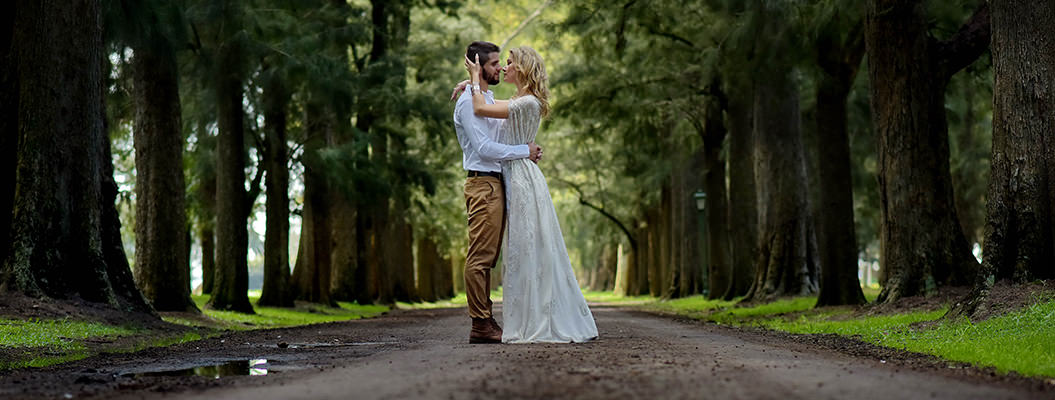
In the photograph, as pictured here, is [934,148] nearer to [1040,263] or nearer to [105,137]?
[1040,263]

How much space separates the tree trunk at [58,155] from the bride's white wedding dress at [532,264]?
5920 millimetres

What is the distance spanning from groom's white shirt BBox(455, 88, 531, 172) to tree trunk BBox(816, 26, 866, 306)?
913 cm

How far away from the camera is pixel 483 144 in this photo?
28.8ft

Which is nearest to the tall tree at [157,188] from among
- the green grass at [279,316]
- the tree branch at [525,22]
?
the green grass at [279,316]

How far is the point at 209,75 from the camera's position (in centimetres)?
1905

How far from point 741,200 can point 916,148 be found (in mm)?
10646

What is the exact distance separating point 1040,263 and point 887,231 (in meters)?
4.26

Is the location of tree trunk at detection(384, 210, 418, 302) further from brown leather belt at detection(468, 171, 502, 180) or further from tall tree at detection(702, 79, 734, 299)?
brown leather belt at detection(468, 171, 502, 180)

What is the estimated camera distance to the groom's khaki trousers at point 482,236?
8.63 m

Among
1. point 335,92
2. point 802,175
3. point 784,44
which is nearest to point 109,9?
point 335,92

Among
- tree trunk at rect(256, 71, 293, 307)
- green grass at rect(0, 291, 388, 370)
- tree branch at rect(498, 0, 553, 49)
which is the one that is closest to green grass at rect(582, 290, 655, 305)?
tree branch at rect(498, 0, 553, 49)

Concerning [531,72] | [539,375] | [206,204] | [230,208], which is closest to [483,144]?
[531,72]

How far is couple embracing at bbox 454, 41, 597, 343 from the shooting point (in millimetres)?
8625

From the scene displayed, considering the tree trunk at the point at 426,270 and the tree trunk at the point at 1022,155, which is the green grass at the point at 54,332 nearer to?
the tree trunk at the point at 1022,155
